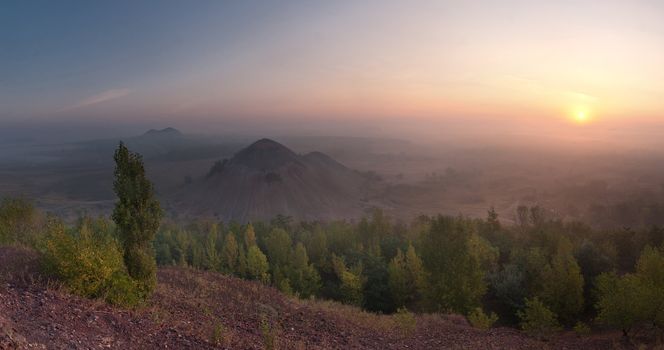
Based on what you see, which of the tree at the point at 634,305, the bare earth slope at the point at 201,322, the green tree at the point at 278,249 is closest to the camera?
the bare earth slope at the point at 201,322

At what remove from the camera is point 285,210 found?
506ft

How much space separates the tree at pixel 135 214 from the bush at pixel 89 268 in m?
0.55

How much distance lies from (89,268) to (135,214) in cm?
223

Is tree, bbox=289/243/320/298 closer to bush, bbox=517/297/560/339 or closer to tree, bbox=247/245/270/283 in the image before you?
tree, bbox=247/245/270/283

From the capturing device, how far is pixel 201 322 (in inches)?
591

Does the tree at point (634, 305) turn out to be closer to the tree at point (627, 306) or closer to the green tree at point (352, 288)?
the tree at point (627, 306)

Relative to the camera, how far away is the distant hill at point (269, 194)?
153 meters

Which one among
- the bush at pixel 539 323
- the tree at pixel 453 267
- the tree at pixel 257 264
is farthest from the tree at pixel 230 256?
the bush at pixel 539 323

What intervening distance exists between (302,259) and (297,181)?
140636 mm

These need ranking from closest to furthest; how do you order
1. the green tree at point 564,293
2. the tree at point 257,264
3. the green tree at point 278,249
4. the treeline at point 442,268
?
the treeline at point 442,268 → the green tree at point 564,293 → the tree at point 257,264 → the green tree at point 278,249

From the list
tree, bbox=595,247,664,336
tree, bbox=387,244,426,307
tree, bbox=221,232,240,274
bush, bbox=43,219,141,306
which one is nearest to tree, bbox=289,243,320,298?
tree, bbox=221,232,240,274

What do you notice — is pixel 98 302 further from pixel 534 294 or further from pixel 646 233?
pixel 646 233

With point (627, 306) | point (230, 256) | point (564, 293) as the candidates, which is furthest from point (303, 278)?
point (627, 306)

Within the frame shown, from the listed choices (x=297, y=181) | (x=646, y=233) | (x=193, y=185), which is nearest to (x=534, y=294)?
(x=646, y=233)
